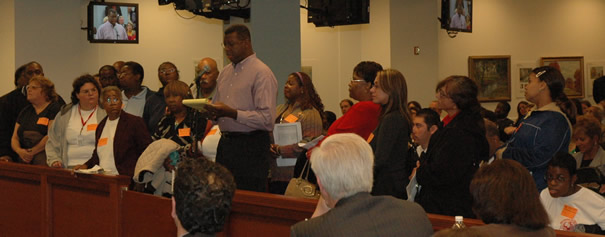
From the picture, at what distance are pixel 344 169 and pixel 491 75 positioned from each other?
10.9m

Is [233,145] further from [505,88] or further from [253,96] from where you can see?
[505,88]

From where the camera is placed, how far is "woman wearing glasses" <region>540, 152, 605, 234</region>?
3.89 meters

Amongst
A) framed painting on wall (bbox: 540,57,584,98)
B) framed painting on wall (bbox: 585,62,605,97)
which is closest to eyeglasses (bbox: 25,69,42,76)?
framed painting on wall (bbox: 540,57,584,98)

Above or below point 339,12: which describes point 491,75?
below

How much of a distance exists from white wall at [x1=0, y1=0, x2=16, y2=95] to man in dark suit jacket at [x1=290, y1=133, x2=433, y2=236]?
8.20 metres

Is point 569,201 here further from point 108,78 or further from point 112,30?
point 112,30

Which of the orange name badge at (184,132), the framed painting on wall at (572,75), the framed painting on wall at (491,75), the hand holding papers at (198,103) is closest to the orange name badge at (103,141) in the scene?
the orange name badge at (184,132)

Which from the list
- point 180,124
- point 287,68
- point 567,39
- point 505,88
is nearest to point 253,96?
point 180,124

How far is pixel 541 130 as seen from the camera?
13.8 feet

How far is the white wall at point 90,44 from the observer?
993 cm

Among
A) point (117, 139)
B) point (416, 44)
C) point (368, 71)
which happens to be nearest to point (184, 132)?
point (117, 139)

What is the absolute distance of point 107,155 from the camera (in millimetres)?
5711

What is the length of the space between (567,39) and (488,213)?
12.4 m

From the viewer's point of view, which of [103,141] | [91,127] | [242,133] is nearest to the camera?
[242,133]
